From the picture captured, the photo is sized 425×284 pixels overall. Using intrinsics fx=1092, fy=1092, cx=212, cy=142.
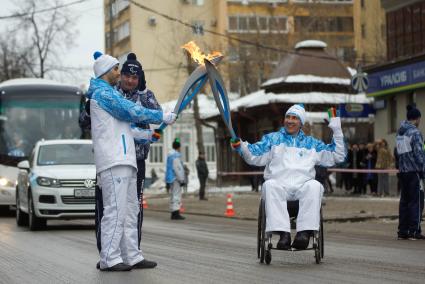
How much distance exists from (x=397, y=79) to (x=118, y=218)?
90.6 ft

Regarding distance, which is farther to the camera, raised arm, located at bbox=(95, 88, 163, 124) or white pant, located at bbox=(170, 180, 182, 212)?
white pant, located at bbox=(170, 180, 182, 212)

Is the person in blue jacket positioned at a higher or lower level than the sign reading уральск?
lower

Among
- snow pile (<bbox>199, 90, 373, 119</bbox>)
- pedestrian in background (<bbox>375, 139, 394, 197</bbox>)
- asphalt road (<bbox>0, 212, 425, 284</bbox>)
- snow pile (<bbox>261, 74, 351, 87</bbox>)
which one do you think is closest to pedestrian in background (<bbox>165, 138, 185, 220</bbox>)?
asphalt road (<bbox>0, 212, 425, 284</bbox>)

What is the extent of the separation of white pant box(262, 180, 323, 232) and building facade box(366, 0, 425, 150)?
24.2 metres

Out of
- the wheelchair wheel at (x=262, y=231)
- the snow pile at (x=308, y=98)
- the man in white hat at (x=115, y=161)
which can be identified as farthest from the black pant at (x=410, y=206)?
the snow pile at (x=308, y=98)

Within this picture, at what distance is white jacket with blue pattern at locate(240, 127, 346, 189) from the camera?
464 inches

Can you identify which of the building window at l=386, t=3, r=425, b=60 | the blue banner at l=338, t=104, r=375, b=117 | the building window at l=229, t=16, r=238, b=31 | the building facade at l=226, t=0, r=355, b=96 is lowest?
the blue banner at l=338, t=104, r=375, b=117

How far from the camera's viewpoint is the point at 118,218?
1069 centimetres

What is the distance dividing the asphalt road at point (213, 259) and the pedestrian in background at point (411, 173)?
1.22 feet

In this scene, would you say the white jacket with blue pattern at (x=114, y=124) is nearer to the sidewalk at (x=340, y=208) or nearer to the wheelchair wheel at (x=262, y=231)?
Result: the wheelchair wheel at (x=262, y=231)

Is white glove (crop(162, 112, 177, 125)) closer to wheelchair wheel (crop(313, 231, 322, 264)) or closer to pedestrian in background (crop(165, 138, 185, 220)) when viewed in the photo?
wheelchair wheel (crop(313, 231, 322, 264))

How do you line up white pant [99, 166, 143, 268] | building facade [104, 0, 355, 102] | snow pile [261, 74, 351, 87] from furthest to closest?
building facade [104, 0, 355, 102], snow pile [261, 74, 351, 87], white pant [99, 166, 143, 268]

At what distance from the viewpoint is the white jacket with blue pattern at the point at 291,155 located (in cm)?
1179

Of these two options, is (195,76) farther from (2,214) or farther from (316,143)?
(2,214)
